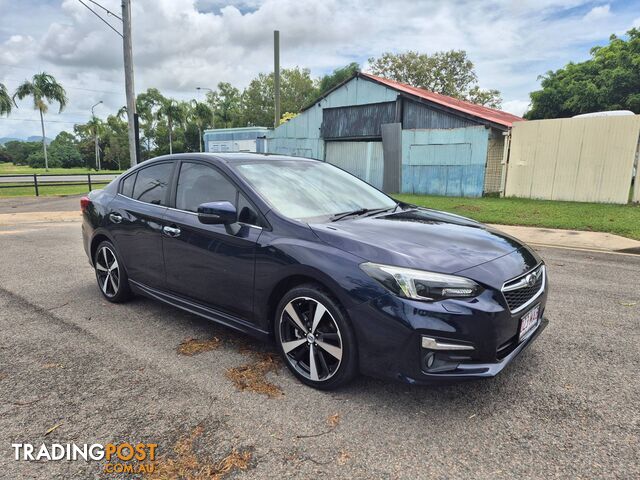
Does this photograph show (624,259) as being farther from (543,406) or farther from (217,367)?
(217,367)

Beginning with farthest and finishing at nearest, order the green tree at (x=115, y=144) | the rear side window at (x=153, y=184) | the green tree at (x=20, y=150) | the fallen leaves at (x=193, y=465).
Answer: the green tree at (x=20, y=150), the green tree at (x=115, y=144), the rear side window at (x=153, y=184), the fallen leaves at (x=193, y=465)

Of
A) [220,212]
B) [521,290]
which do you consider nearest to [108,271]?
[220,212]

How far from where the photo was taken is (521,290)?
271 centimetres

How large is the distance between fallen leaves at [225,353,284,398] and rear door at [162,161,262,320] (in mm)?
370

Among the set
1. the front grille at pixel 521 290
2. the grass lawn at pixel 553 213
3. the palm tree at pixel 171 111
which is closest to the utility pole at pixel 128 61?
the grass lawn at pixel 553 213

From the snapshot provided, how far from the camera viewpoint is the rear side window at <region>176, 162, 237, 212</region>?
3492mm

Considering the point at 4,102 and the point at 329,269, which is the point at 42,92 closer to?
the point at 4,102

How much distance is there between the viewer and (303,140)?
2177 centimetres

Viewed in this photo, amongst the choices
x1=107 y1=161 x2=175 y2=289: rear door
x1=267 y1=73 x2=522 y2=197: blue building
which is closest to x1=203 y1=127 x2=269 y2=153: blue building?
x1=267 y1=73 x2=522 y2=197: blue building

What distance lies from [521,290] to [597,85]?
30379 millimetres

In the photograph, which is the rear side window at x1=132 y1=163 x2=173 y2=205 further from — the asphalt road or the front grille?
the front grille

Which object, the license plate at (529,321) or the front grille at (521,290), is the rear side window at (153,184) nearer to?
the front grille at (521,290)

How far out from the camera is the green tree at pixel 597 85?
24.6 m

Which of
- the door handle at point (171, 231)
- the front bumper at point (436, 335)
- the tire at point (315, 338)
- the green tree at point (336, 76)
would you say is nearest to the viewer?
the front bumper at point (436, 335)
